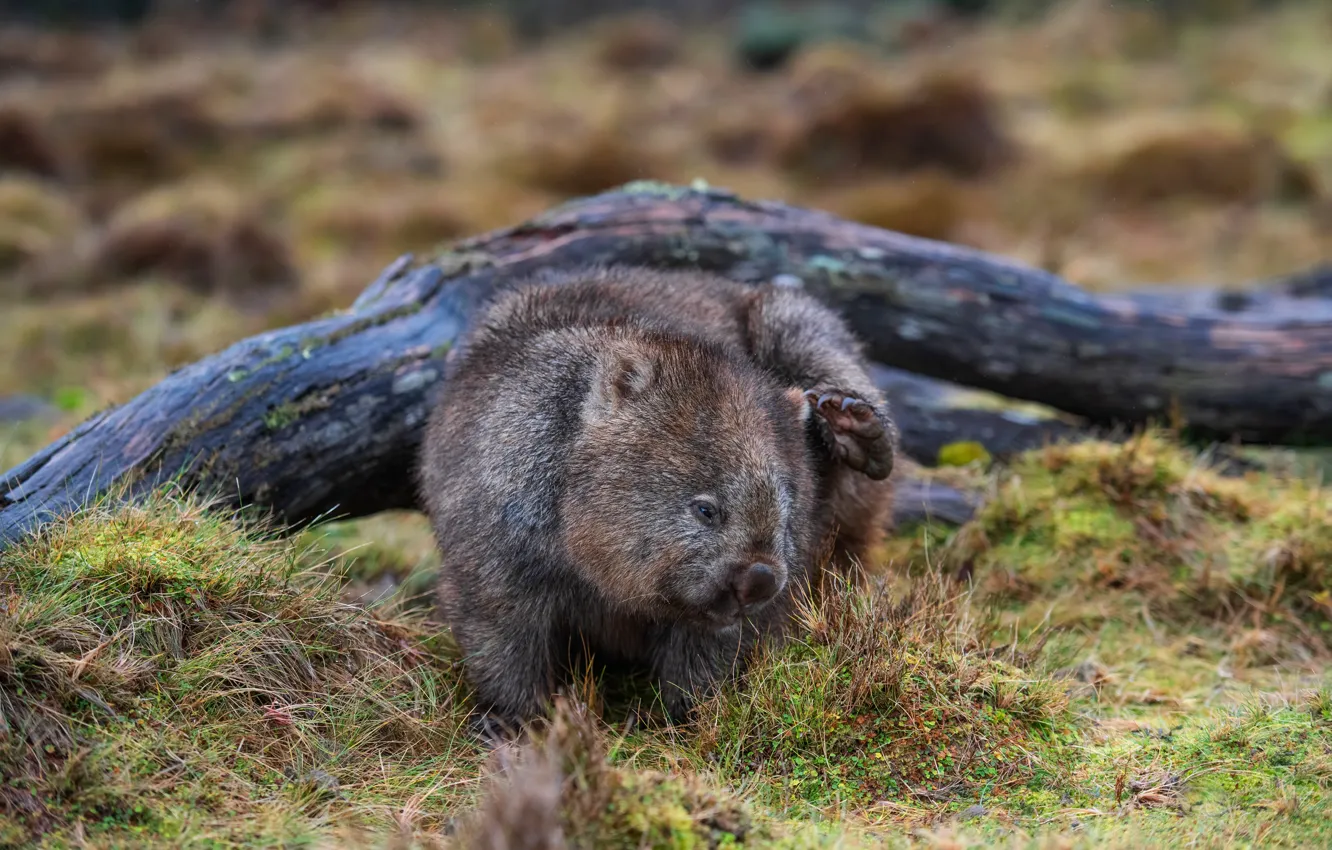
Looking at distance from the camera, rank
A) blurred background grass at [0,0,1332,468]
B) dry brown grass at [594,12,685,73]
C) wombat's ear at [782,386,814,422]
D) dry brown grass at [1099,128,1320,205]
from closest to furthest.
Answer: wombat's ear at [782,386,814,422] → blurred background grass at [0,0,1332,468] → dry brown grass at [1099,128,1320,205] → dry brown grass at [594,12,685,73]

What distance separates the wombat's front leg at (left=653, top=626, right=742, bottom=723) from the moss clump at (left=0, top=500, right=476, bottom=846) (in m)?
0.77

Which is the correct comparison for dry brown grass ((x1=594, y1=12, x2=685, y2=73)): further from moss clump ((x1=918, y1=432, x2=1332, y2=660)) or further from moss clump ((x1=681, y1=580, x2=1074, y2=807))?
moss clump ((x1=681, y1=580, x2=1074, y2=807))

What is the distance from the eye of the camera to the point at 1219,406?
637 centimetres

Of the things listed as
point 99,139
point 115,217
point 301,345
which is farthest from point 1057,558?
point 99,139

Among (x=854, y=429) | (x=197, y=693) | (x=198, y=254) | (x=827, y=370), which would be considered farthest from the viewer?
(x=198, y=254)

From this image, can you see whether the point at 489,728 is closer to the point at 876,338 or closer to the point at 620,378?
the point at 620,378

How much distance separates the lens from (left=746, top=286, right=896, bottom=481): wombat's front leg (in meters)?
4.75

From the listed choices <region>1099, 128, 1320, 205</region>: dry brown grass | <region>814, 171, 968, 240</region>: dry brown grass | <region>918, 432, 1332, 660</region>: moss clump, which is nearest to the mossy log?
<region>918, 432, 1332, 660</region>: moss clump

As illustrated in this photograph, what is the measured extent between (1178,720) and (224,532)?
357cm

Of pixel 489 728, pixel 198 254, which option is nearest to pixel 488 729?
pixel 489 728

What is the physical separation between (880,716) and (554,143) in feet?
48.5

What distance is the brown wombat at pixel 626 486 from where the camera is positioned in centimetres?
397

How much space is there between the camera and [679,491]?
13.0 feet

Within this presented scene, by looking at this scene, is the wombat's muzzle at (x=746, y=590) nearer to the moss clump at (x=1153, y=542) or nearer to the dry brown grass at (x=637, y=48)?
the moss clump at (x=1153, y=542)
